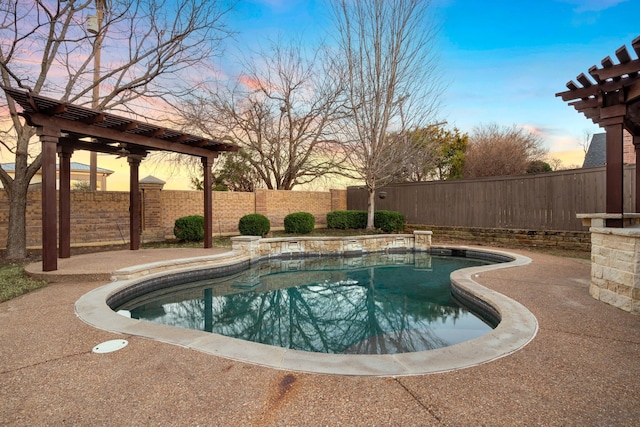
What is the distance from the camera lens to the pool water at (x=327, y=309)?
4.06m

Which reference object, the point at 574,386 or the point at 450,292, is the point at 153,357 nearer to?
the point at 574,386

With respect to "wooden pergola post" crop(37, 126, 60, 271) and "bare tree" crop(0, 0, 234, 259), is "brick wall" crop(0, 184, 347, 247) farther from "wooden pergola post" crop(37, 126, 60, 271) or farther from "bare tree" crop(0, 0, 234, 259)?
"wooden pergola post" crop(37, 126, 60, 271)

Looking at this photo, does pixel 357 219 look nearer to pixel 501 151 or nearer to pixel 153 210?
pixel 153 210

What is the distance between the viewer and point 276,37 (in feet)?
52.6

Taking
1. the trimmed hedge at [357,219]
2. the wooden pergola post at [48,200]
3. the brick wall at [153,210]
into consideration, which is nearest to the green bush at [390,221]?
the trimmed hedge at [357,219]

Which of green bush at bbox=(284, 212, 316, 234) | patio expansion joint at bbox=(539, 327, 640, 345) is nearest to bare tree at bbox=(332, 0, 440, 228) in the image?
green bush at bbox=(284, 212, 316, 234)

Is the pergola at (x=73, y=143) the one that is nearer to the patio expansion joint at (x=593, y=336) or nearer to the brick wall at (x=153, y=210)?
the brick wall at (x=153, y=210)

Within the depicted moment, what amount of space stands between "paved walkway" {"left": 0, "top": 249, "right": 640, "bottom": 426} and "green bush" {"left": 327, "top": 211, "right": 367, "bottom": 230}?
1120 centimetres

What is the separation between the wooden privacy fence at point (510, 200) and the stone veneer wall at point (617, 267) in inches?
242

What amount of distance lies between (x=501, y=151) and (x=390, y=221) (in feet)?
44.2

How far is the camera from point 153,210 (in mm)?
12375

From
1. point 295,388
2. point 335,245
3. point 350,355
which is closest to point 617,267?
point 350,355

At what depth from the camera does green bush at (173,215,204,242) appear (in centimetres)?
1111

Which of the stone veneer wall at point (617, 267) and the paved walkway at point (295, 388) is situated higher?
the stone veneer wall at point (617, 267)
